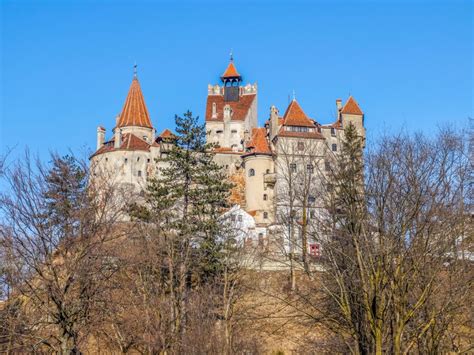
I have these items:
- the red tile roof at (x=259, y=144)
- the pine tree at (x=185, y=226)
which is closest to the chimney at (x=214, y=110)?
the red tile roof at (x=259, y=144)

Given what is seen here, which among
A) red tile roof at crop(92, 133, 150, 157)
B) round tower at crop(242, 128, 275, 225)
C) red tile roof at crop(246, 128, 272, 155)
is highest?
red tile roof at crop(92, 133, 150, 157)

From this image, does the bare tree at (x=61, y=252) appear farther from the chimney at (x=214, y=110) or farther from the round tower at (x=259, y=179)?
the chimney at (x=214, y=110)

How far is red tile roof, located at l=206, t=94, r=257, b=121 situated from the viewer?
291ft

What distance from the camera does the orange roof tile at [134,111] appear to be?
3548 inches

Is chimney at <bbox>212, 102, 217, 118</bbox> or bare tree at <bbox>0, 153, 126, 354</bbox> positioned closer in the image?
bare tree at <bbox>0, 153, 126, 354</bbox>

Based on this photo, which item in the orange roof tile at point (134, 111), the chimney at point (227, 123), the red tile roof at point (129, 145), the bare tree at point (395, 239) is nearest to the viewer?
the bare tree at point (395, 239)

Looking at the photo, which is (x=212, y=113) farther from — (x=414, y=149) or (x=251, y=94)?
(x=414, y=149)

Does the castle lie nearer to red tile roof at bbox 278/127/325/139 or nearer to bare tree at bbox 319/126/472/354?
red tile roof at bbox 278/127/325/139

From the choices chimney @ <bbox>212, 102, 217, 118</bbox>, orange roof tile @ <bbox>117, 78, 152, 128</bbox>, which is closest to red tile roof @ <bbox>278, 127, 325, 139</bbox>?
chimney @ <bbox>212, 102, 217, 118</bbox>

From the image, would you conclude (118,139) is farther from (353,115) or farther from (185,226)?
(185,226)

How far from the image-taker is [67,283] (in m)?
18.9

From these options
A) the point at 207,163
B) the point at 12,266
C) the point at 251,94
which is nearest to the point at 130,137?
the point at 251,94

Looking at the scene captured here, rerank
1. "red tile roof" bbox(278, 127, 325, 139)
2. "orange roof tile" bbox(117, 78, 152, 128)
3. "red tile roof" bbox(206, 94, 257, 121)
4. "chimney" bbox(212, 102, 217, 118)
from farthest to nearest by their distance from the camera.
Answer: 1. "orange roof tile" bbox(117, 78, 152, 128)
2. "chimney" bbox(212, 102, 217, 118)
3. "red tile roof" bbox(206, 94, 257, 121)
4. "red tile roof" bbox(278, 127, 325, 139)

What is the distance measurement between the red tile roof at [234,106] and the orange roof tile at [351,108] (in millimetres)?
14995
